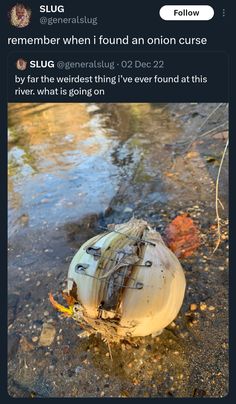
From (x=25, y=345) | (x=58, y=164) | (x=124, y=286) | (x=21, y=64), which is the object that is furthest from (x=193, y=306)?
(x=58, y=164)

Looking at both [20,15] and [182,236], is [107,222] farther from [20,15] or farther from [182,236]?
[20,15]

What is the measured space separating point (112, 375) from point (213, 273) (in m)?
1.12

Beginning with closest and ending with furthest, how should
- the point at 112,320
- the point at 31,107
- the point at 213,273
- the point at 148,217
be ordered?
the point at 112,320 < the point at 213,273 < the point at 148,217 < the point at 31,107

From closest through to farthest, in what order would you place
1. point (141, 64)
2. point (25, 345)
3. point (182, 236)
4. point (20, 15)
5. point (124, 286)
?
point (124, 286) < point (20, 15) < point (141, 64) < point (25, 345) < point (182, 236)

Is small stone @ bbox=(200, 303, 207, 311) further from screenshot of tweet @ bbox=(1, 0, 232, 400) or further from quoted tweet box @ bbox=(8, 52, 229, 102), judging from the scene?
quoted tweet box @ bbox=(8, 52, 229, 102)

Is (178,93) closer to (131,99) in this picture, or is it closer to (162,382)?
(131,99)

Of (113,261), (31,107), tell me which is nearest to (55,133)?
(31,107)

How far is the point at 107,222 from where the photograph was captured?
3.85 meters

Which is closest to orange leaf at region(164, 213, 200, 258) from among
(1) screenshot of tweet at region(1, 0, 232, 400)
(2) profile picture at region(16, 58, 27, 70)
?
(1) screenshot of tweet at region(1, 0, 232, 400)

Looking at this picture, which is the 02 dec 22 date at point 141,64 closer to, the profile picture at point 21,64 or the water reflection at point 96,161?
the profile picture at point 21,64

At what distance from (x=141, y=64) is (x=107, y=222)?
1809mm

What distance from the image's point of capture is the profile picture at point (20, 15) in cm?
224

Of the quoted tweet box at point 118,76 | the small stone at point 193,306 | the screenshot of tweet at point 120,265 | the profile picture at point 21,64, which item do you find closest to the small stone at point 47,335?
the screenshot of tweet at point 120,265

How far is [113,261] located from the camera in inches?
84.2
